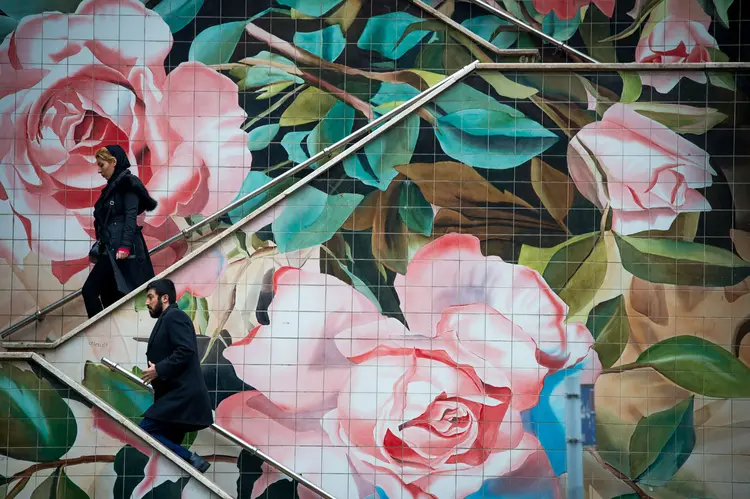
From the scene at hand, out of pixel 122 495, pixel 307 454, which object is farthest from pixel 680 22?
pixel 122 495

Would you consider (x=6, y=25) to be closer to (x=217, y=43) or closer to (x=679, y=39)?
(x=217, y=43)

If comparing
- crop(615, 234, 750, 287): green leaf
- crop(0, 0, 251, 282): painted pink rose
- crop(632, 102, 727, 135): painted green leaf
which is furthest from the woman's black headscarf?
crop(632, 102, 727, 135): painted green leaf

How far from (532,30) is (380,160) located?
1907 mm

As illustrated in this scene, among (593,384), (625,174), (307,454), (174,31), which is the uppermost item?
(174,31)

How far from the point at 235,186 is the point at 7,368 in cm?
278

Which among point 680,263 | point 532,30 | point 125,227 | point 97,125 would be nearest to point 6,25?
point 97,125

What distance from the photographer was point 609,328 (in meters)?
11.3

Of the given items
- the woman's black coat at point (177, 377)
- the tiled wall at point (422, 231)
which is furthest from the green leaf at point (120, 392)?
the woman's black coat at point (177, 377)

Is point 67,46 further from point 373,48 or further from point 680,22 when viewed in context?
point 680,22

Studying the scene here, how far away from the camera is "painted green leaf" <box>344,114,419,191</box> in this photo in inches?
449

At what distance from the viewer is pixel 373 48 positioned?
11602 mm

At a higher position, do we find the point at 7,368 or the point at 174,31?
the point at 174,31

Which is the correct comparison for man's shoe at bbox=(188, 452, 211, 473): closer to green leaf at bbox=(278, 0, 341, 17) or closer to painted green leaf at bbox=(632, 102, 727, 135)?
green leaf at bbox=(278, 0, 341, 17)

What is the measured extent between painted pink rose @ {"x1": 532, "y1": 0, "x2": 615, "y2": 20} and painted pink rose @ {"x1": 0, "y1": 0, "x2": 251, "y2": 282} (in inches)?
120
